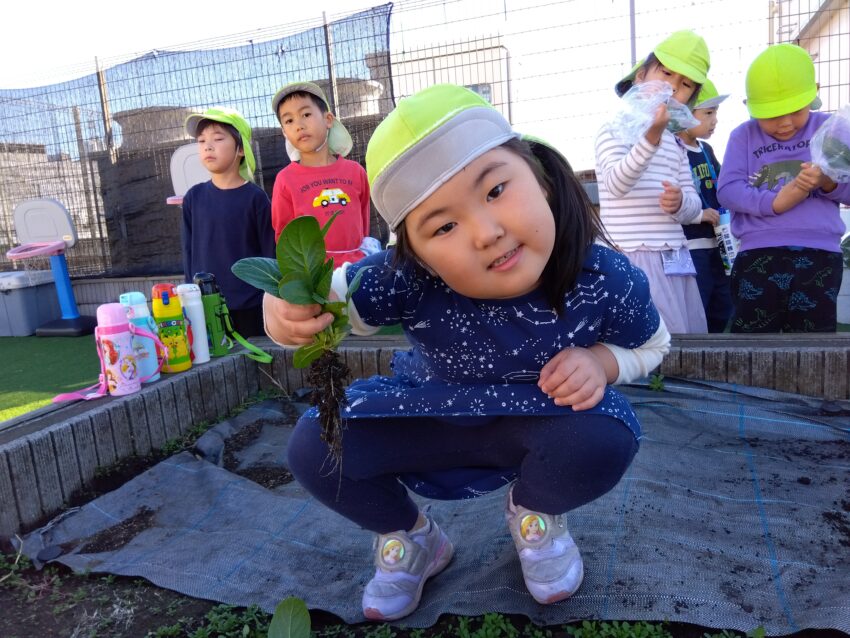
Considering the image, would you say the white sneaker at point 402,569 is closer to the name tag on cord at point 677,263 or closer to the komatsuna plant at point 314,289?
the komatsuna plant at point 314,289

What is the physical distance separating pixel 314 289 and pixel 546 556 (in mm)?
687

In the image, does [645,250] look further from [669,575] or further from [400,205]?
[400,205]

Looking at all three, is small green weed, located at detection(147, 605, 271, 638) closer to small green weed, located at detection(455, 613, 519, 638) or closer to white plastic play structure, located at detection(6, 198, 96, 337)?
small green weed, located at detection(455, 613, 519, 638)

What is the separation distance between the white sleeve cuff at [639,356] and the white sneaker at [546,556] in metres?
0.33

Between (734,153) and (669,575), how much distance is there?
184cm

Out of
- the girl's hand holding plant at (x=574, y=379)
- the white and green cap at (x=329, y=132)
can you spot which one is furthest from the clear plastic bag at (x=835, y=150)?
the white and green cap at (x=329, y=132)

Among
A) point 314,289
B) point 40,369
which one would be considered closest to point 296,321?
point 314,289

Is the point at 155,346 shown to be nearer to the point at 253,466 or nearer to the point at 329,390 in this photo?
the point at 253,466

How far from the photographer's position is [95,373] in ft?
12.8

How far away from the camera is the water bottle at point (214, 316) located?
2.74 meters

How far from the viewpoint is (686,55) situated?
2.36 metres

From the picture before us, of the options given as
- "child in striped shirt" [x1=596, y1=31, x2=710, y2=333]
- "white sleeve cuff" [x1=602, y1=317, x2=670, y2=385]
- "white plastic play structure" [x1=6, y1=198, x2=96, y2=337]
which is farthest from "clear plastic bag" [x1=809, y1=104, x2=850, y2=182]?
"white plastic play structure" [x1=6, y1=198, x2=96, y2=337]

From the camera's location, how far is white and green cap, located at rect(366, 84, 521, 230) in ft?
3.41

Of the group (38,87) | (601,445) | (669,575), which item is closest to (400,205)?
(601,445)
